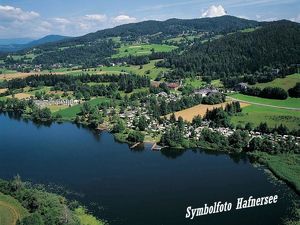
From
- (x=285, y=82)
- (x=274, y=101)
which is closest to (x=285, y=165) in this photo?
(x=274, y=101)

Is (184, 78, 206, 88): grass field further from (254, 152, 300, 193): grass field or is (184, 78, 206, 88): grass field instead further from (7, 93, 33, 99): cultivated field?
(254, 152, 300, 193): grass field

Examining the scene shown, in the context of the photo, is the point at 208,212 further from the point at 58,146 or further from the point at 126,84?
the point at 126,84

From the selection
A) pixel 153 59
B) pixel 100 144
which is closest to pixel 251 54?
pixel 153 59

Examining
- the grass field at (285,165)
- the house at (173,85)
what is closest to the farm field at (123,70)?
the house at (173,85)

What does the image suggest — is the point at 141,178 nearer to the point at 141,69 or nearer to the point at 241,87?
the point at 241,87

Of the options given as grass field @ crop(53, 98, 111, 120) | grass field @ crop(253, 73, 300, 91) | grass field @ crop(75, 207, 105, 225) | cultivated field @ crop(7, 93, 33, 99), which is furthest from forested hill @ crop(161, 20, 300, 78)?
grass field @ crop(75, 207, 105, 225)

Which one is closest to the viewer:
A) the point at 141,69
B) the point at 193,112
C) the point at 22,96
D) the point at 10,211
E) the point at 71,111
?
the point at 10,211
